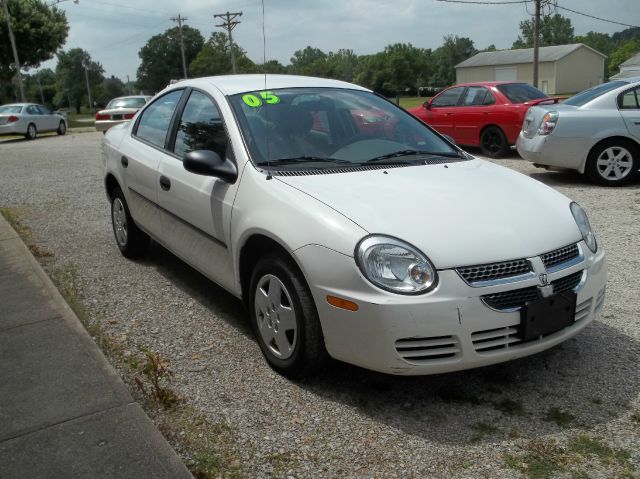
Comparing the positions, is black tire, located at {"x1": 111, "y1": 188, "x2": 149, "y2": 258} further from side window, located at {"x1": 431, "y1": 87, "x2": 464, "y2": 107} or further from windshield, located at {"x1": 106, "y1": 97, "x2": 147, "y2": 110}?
windshield, located at {"x1": 106, "y1": 97, "x2": 147, "y2": 110}

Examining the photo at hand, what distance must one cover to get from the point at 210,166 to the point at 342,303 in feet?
4.21

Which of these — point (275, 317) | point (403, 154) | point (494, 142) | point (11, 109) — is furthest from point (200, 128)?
point (11, 109)

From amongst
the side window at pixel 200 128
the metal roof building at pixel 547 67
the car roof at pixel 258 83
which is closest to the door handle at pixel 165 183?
the side window at pixel 200 128

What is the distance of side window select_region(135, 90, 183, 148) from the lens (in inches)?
194

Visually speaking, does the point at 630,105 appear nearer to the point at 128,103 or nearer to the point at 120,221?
the point at 120,221

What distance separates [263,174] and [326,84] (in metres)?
1.33

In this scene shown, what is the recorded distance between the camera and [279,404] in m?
3.25

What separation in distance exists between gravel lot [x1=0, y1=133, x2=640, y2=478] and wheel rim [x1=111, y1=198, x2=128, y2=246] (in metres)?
0.81

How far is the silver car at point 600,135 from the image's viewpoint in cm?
874

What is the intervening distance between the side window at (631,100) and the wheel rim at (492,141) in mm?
3383

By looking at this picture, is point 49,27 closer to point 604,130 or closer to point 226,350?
Result: point 604,130

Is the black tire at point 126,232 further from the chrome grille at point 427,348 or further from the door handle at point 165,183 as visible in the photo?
the chrome grille at point 427,348

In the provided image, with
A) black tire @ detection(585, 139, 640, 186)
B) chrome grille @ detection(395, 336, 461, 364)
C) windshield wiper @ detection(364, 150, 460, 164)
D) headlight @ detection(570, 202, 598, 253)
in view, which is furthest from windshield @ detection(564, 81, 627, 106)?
chrome grille @ detection(395, 336, 461, 364)

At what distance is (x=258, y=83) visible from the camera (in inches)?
178
